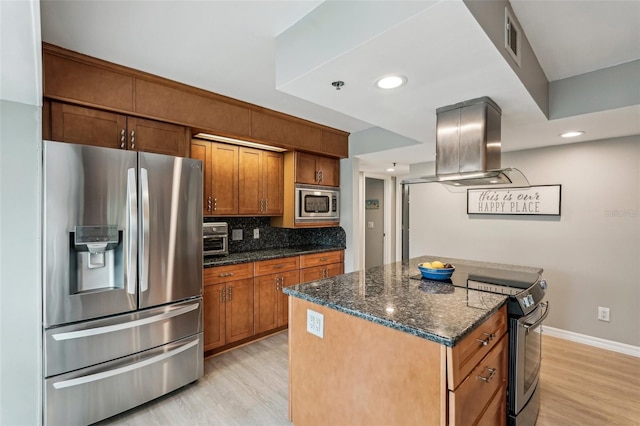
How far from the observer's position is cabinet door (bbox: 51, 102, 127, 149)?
6.66 feet

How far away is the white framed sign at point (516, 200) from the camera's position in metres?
3.29

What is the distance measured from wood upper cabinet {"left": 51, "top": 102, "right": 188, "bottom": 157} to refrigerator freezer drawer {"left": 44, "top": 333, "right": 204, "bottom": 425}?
150 cm

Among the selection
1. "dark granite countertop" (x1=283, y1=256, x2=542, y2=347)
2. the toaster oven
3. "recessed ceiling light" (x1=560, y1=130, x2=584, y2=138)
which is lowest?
"dark granite countertop" (x1=283, y1=256, x2=542, y2=347)

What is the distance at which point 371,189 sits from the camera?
589 centimetres

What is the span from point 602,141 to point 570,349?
6.82ft

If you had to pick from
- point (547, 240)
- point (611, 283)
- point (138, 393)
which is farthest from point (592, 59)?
point (138, 393)

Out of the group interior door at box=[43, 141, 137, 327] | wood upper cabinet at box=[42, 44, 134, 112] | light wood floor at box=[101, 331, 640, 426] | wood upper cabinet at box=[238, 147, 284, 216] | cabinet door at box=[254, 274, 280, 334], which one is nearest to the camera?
interior door at box=[43, 141, 137, 327]

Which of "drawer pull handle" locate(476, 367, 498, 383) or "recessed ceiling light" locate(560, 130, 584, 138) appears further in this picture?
"recessed ceiling light" locate(560, 130, 584, 138)

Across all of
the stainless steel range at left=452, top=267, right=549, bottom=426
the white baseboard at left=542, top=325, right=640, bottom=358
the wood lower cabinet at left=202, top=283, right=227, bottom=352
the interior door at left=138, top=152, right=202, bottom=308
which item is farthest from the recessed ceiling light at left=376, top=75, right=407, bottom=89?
the white baseboard at left=542, top=325, right=640, bottom=358

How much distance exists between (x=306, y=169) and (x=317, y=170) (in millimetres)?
193

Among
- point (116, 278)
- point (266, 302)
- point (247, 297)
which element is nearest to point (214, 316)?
point (247, 297)

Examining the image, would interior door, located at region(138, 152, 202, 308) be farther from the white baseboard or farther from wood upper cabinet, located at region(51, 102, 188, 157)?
the white baseboard

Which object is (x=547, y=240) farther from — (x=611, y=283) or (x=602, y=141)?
(x=602, y=141)

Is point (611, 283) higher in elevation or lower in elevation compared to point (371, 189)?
lower
